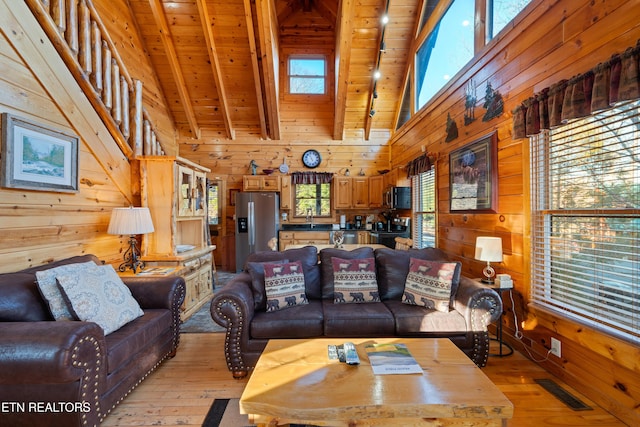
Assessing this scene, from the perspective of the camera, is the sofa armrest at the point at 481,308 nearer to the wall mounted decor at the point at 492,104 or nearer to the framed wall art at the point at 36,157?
the wall mounted decor at the point at 492,104

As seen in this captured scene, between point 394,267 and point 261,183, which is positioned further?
point 261,183

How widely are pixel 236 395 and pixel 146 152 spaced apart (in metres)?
3.86

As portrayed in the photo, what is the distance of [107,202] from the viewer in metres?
3.36

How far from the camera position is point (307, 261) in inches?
119

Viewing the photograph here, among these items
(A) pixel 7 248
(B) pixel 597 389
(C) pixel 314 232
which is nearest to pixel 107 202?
(A) pixel 7 248

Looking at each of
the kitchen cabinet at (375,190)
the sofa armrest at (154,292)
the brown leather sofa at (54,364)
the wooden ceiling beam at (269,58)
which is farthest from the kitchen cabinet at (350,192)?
the brown leather sofa at (54,364)

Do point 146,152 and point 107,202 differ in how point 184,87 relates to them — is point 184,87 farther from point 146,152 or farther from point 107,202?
point 107,202

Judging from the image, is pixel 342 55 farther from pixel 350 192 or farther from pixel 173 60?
pixel 173 60

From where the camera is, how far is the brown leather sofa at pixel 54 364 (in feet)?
4.75

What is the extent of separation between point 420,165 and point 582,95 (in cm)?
276

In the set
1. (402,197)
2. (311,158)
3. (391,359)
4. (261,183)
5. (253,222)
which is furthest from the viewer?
(311,158)

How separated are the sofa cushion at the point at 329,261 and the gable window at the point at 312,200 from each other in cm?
377

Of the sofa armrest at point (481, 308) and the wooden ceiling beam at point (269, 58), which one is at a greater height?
the wooden ceiling beam at point (269, 58)

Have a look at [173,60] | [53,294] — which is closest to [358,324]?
[53,294]
